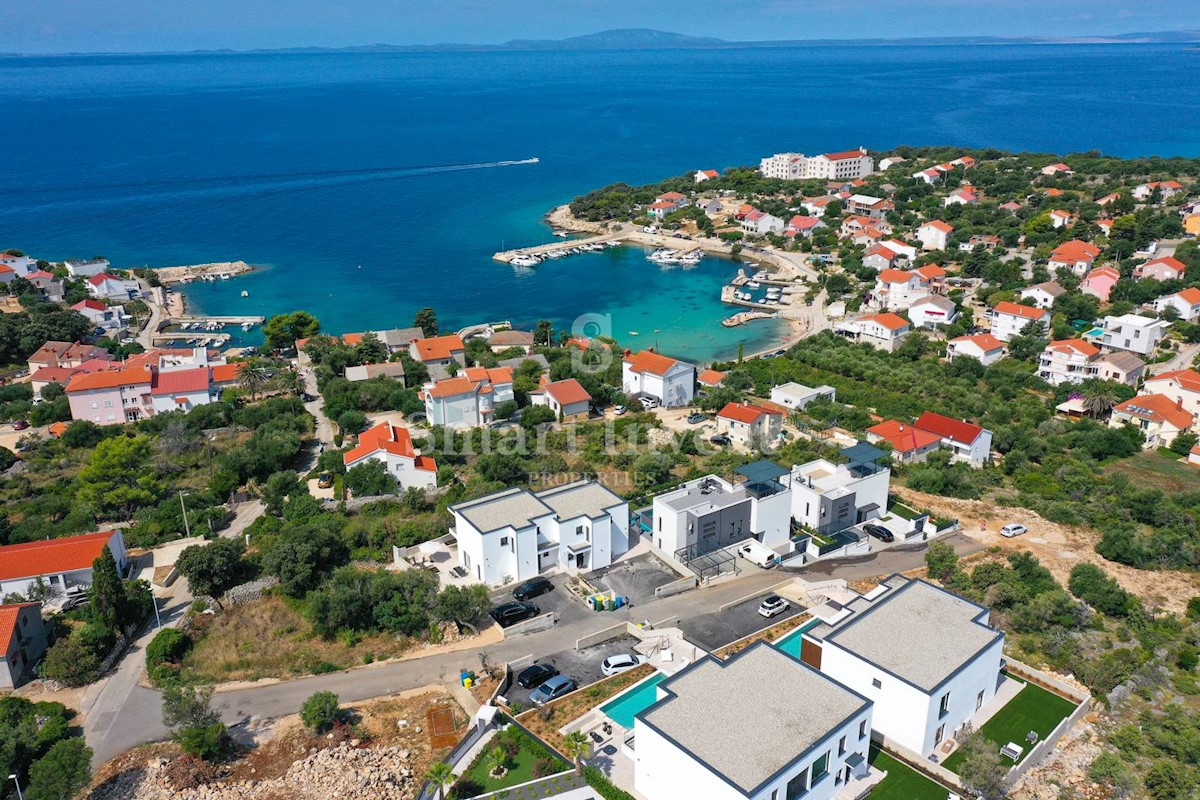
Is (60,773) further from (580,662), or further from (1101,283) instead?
(1101,283)

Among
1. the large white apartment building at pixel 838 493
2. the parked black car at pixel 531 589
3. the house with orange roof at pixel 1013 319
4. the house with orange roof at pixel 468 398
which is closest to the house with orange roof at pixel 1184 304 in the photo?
the house with orange roof at pixel 1013 319

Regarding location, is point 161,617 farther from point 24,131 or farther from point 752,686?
point 24,131

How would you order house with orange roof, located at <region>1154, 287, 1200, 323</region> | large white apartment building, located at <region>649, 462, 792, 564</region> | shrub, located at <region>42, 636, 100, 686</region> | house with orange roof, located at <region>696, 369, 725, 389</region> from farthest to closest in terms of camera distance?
house with orange roof, located at <region>1154, 287, 1200, 323</region>
house with orange roof, located at <region>696, 369, 725, 389</region>
large white apartment building, located at <region>649, 462, 792, 564</region>
shrub, located at <region>42, 636, 100, 686</region>

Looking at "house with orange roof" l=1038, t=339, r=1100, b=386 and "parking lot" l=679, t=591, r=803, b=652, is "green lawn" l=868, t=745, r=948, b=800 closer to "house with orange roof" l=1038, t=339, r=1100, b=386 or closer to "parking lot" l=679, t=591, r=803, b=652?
"parking lot" l=679, t=591, r=803, b=652

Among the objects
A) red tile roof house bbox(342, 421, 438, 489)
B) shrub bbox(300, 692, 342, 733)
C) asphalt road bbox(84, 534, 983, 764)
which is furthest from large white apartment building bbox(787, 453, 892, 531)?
shrub bbox(300, 692, 342, 733)

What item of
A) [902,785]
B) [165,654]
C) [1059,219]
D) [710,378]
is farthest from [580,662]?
[1059,219]

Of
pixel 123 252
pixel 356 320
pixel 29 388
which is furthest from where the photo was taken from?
pixel 123 252

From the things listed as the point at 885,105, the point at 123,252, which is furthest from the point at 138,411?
the point at 885,105
